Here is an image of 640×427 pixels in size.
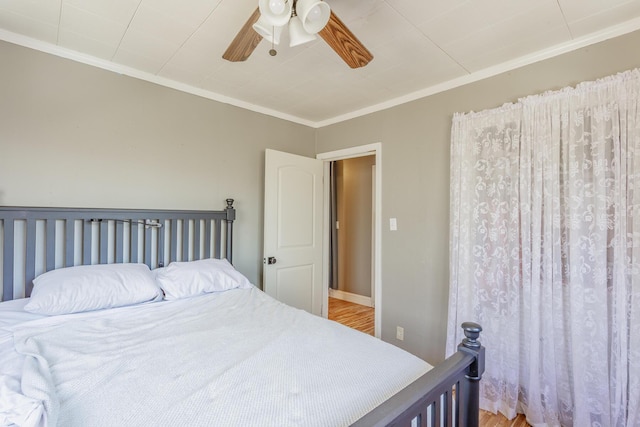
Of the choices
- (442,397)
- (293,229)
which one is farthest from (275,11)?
(293,229)

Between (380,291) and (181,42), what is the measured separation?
8.38ft

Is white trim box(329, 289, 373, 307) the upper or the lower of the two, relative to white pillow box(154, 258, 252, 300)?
lower

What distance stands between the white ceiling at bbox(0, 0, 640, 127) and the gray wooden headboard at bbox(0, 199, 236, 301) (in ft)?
3.52

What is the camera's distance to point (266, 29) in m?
1.30

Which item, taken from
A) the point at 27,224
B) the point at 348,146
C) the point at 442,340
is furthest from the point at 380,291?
the point at 27,224

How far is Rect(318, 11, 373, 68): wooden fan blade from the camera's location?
130 cm

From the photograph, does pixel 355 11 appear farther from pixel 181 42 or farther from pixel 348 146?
pixel 348 146

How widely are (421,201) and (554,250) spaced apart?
1014 millimetres

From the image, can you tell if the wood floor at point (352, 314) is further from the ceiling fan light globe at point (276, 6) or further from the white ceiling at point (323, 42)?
the ceiling fan light globe at point (276, 6)

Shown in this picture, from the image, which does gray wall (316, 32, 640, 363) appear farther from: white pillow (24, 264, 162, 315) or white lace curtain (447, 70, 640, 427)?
white pillow (24, 264, 162, 315)

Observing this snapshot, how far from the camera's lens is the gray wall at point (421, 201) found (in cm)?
239

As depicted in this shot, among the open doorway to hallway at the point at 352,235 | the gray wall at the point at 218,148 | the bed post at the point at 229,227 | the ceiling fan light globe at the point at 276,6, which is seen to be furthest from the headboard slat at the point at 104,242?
the open doorway to hallway at the point at 352,235

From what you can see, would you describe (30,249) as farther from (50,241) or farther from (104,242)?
(104,242)

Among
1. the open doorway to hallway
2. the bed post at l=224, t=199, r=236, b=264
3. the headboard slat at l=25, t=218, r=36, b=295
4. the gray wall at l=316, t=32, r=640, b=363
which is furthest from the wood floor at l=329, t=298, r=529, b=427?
the headboard slat at l=25, t=218, r=36, b=295
